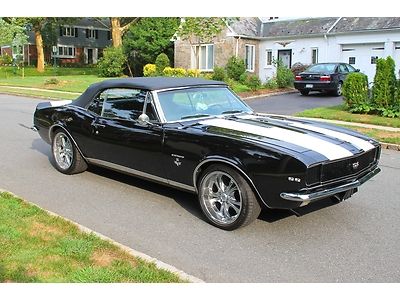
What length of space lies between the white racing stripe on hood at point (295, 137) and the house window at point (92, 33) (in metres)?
67.5

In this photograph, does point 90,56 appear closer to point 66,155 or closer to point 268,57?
point 268,57

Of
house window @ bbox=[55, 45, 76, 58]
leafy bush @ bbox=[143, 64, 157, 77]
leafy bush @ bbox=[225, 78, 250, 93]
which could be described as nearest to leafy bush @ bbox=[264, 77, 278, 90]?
leafy bush @ bbox=[225, 78, 250, 93]

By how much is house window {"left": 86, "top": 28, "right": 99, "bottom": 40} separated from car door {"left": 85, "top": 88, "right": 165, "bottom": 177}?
65921mm

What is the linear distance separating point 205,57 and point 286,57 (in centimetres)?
540

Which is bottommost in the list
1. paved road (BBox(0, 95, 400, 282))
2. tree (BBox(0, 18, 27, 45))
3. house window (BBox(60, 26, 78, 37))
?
paved road (BBox(0, 95, 400, 282))

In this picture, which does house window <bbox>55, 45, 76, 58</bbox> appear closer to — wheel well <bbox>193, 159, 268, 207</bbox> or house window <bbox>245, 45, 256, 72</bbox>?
house window <bbox>245, 45, 256, 72</bbox>

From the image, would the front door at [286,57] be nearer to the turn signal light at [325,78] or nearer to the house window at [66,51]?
the turn signal light at [325,78]

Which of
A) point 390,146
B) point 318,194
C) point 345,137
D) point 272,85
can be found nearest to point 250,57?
point 272,85

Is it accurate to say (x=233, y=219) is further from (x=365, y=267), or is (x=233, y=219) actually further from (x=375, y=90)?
(x=375, y=90)

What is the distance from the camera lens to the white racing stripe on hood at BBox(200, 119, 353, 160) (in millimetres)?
4574

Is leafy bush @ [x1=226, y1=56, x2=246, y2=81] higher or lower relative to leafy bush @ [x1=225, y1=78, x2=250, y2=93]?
higher

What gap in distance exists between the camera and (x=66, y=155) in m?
7.14

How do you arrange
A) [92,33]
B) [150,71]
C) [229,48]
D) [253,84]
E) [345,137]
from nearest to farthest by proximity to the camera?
1. [345,137]
2. [253,84]
3. [229,48]
4. [150,71]
5. [92,33]
